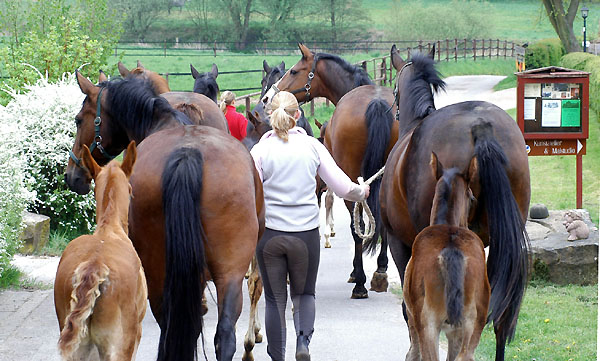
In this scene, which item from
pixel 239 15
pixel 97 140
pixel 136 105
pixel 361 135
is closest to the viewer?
pixel 136 105

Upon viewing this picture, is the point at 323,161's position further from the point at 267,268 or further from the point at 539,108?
the point at 539,108

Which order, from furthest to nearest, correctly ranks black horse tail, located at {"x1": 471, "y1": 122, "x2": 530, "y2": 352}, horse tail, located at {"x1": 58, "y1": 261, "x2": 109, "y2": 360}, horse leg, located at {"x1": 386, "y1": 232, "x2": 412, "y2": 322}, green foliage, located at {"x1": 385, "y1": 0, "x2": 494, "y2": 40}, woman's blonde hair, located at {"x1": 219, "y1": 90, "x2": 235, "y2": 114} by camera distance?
green foliage, located at {"x1": 385, "y1": 0, "x2": 494, "y2": 40} < woman's blonde hair, located at {"x1": 219, "y1": 90, "x2": 235, "y2": 114} < horse leg, located at {"x1": 386, "y1": 232, "x2": 412, "y2": 322} < black horse tail, located at {"x1": 471, "y1": 122, "x2": 530, "y2": 352} < horse tail, located at {"x1": 58, "y1": 261, "x2": 109, "y2": 360}

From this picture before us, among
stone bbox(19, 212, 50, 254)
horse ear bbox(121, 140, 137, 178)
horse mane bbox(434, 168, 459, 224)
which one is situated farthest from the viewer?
stone bbox(19, 212, 50, 254)

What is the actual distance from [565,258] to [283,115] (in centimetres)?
422

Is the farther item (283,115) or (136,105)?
(136,105)

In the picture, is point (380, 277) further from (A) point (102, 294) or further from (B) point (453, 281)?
(A) point (102, 294)

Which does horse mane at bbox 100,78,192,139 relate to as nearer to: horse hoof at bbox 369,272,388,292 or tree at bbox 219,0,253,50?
horse hoof at bbox 369,272,388,292

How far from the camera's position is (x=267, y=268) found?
512 centimetres

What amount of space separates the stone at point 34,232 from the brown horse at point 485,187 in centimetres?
549

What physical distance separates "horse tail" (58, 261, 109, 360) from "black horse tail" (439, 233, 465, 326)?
1.70 metres

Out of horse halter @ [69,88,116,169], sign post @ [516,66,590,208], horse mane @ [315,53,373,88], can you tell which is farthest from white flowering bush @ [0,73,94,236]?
sign post @ [516,66,590,208]

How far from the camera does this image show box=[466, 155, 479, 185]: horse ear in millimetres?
4590

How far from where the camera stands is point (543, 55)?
105 ft

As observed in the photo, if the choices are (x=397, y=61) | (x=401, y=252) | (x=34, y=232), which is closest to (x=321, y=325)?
(x=401, y=252)
